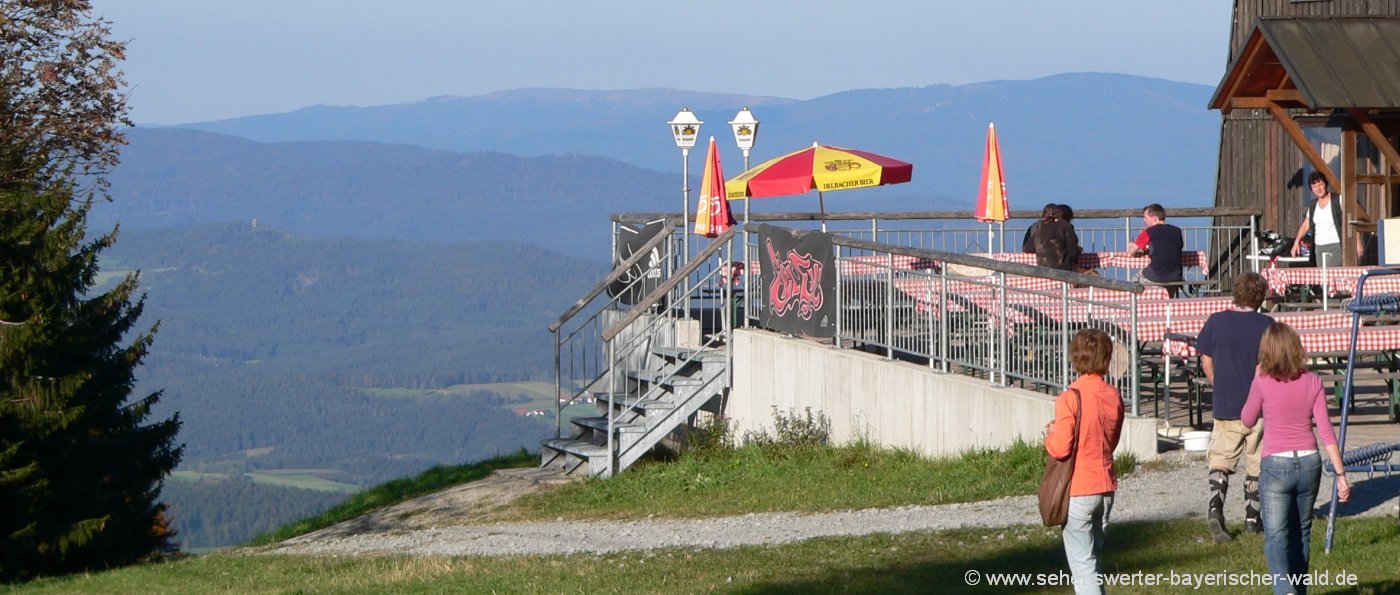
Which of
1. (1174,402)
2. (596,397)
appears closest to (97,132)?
(596,397)

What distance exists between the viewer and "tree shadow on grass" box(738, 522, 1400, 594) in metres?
8.68

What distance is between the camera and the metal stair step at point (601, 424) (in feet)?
57.3

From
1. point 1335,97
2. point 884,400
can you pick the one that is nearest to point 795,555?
point 884,400

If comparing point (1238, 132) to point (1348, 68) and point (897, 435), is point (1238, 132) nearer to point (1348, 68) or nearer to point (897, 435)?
point (1348, 68)

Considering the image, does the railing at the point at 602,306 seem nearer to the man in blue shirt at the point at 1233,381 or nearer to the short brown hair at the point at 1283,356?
the man in blue shirt at the point at 1233,381

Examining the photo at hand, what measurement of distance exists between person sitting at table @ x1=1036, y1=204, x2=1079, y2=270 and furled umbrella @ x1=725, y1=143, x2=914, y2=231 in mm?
3212

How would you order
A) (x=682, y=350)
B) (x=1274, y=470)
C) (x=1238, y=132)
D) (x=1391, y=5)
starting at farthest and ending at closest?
1. (x=1238, y=132)
2. (x=1391, y=5)
3. (x=682, y=350)
4. (x=1274, y=470)

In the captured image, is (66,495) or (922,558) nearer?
(922,558)

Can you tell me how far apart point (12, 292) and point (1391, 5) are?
1687cm

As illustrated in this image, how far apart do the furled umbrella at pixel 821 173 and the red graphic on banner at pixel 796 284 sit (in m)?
2.69

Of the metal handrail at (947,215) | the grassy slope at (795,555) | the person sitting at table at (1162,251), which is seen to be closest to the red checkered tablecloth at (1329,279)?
the person sitting at table at (1162,251)

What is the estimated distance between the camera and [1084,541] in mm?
7359

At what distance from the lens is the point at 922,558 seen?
9.64 metres

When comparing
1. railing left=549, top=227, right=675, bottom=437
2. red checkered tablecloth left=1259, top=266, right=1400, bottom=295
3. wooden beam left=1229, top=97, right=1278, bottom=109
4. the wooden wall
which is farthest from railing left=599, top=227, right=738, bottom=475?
the wooden wall
